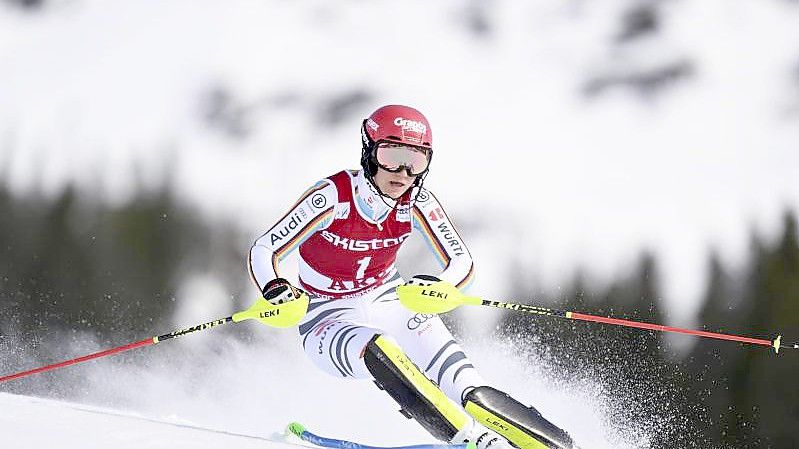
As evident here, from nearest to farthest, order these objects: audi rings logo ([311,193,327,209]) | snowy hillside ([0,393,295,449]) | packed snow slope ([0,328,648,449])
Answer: snowy hillside ([0,393,295,449])
packed snow slope ([0,328,648,449])
audi rings logo ([311,193,327,209])

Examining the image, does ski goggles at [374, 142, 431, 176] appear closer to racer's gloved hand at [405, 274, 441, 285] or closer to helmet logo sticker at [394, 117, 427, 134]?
helmet logo sticker at [394, 117, 427, 134]

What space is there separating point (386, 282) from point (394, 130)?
95 centimetres

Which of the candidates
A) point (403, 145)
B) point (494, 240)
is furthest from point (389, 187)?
point (494, 240)

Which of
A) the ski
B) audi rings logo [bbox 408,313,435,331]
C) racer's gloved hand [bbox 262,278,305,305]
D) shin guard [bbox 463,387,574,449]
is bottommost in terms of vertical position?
the ski

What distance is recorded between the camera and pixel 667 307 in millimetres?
28234

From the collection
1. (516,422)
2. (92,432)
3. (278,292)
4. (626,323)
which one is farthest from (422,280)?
(92,432)

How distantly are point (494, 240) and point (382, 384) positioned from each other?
153 feet

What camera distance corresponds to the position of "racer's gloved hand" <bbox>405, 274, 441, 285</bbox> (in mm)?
4125

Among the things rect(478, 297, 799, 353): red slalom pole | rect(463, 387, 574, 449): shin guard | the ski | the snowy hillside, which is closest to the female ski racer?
rect(463, 387, 574, 449): shin guard

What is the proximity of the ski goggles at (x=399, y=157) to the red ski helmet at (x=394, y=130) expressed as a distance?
26mm

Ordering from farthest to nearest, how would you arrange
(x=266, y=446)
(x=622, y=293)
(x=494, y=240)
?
(x=494, y=240)
(x=622, y=293)
(x=266, y=446)

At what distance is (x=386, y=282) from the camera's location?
15.5 ft

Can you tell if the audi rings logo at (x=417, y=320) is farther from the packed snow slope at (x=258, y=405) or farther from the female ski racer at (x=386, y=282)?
the packed snow slope at (x=258, y=405)

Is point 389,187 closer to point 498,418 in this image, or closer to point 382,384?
point 382,384
